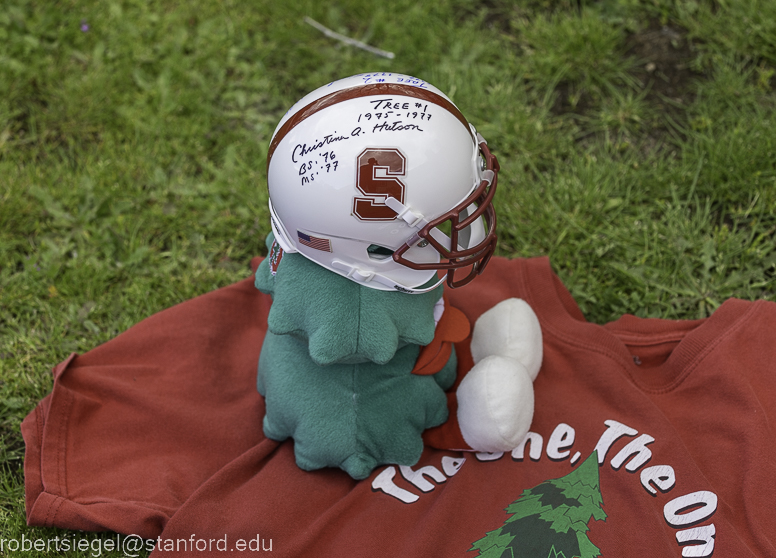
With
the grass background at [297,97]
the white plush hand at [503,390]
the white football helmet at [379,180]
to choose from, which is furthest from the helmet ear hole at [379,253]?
the grass background at [297,97]

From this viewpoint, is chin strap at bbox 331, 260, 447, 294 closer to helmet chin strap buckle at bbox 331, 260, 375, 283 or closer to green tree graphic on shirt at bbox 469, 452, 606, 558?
helmet chin strap buckle at bbox 331, 260, 375, 283

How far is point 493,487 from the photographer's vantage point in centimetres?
211

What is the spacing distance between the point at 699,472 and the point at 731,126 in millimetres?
1875

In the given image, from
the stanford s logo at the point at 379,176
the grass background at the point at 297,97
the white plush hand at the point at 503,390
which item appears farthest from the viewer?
the grass background at the point at 297,97

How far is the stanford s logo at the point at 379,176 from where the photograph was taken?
1692mm

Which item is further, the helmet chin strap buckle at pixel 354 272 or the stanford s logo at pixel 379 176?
the helmet chin strap buckle at pixel 354 272

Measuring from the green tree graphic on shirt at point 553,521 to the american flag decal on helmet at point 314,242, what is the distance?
98cm

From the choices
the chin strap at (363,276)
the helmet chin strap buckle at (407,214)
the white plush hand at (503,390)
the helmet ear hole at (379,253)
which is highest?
the helmet chin strap buckle at (407,214)

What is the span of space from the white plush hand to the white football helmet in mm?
413

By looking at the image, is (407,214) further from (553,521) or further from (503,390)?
(553,521)

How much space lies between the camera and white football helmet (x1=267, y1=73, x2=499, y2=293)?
171cm

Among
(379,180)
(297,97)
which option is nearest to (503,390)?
(379,180)

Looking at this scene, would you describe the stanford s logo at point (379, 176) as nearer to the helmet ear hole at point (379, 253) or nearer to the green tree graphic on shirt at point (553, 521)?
the helmet ear hole at point (379, 253)

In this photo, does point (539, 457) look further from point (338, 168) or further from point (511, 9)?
point (511, 9)
